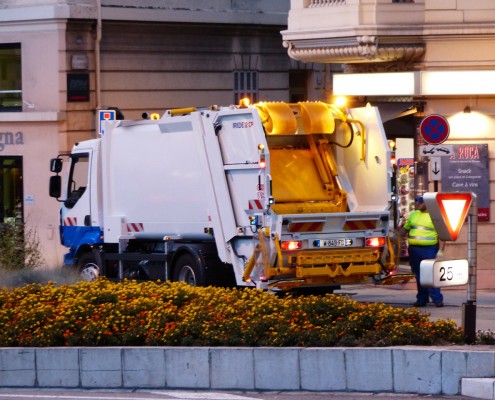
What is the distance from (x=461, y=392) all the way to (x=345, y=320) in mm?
1874

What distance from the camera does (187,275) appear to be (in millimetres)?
21578

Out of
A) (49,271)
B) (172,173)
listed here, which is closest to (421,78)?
(172,173)

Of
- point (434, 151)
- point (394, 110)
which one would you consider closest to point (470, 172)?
point (434, 151)

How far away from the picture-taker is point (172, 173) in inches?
853

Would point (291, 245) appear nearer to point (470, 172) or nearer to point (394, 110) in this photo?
point (470, 172)

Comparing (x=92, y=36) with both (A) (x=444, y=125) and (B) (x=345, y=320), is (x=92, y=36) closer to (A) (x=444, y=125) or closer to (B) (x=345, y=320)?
(A) (x=444, y=125)

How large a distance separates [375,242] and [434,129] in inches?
155

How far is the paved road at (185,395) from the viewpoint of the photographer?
1306 cm

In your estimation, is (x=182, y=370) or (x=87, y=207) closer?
(x=182, y=370)

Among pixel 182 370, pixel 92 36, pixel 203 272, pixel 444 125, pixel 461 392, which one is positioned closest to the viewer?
pixel 461 392

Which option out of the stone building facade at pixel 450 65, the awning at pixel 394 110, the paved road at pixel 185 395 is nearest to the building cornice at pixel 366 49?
the stone building facade at pixel 450 65

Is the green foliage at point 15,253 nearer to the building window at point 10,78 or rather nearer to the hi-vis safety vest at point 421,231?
the hi-vis safety vest at point 421,231

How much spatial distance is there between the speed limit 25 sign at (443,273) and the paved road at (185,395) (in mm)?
1034

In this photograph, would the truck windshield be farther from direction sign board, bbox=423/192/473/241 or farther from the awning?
direction sign board, bbox=423/192/473/241
